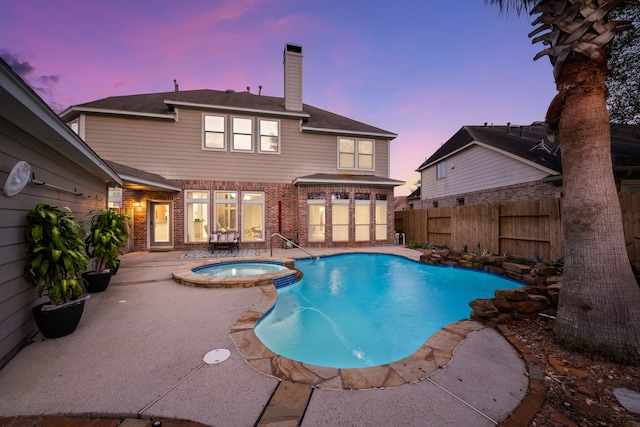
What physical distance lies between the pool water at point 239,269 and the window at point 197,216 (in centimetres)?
398

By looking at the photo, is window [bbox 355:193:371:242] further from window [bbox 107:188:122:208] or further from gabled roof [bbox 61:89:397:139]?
window [bbox 107:188:122:208]

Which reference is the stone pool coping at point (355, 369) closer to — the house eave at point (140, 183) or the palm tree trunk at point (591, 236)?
the palm tree trunk at point (591, 236)

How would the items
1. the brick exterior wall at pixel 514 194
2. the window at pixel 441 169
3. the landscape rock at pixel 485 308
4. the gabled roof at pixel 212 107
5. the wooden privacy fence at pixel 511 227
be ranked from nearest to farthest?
1. the landscape rock at pixel 485 308
2. the wooden privacy fence at pixel 511 227
3. the brick exterior wall at pixel 514 194
4. the gabled roof at pixel 212 107
5. the window at pixel 441 169

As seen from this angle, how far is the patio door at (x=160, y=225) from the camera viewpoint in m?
10.6

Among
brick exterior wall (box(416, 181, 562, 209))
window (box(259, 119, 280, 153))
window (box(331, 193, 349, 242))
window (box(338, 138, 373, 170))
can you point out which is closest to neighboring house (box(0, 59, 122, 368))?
window (box(259, 119, 280, 153))

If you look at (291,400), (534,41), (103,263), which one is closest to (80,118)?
(103,263)

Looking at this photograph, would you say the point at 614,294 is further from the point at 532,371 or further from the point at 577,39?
the point at 577,39

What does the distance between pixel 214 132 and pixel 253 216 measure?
4.15 meters

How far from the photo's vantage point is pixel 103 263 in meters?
4.99

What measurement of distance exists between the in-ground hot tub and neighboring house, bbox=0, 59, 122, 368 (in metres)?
2.41

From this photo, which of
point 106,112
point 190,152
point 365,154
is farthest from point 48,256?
point 365,154

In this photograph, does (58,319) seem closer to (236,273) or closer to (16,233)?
(16,233)

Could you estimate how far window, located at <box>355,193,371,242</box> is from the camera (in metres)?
11.8

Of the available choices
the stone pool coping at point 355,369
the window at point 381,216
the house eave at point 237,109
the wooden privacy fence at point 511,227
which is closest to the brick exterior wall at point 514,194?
the wooden privacy fence at point 511,227
